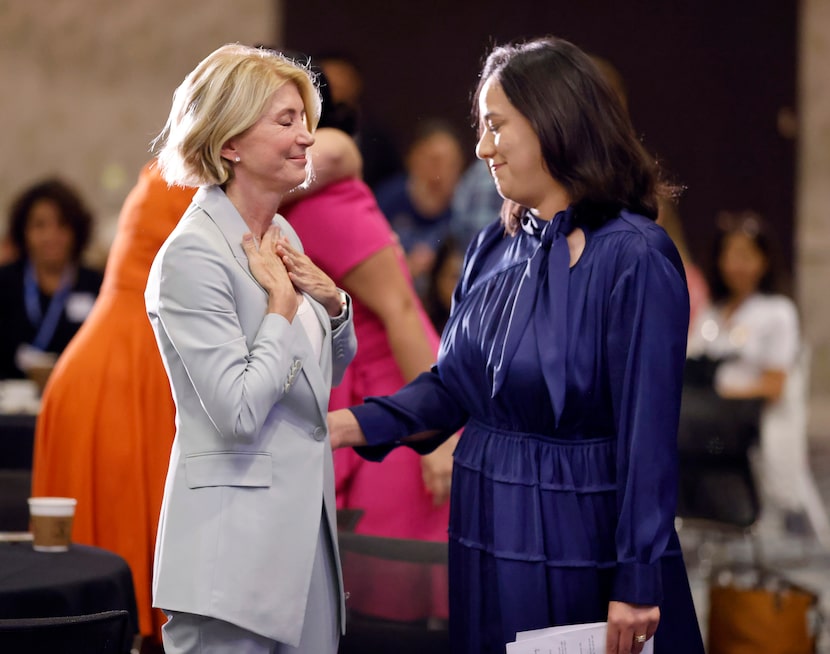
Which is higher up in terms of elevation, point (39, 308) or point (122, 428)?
point (39, 308)

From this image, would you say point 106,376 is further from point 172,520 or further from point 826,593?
point 826,593

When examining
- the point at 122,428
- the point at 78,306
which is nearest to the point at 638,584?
the point at 122,428

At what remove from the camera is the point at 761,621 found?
3826mm

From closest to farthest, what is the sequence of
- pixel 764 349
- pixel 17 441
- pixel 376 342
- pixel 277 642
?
pixel 277 642 < pixel 376 342 < pixel 17 441 < pixel 764 349

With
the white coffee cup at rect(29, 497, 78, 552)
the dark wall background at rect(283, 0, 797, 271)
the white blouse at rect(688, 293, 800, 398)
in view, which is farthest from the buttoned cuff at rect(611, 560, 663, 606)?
the dark wall background at rect(283, 0, 797, 271)

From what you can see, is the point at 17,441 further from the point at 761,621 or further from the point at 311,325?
the point at 311,325

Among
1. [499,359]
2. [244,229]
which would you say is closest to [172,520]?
[244,229]

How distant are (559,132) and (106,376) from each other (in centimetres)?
149

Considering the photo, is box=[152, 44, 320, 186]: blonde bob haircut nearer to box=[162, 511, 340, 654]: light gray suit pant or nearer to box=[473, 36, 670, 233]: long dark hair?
box=[473, 36, 670, 233]: long dark hair

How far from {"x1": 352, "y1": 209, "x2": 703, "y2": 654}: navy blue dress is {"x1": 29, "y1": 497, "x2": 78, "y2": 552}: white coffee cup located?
0.91 metres

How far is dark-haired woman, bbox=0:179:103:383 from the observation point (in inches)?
216

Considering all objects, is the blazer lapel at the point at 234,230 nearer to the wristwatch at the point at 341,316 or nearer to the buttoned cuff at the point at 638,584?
the wristwatch at the point at 341,316

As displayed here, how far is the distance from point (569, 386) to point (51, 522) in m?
1.22

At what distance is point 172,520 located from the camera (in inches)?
75.2
